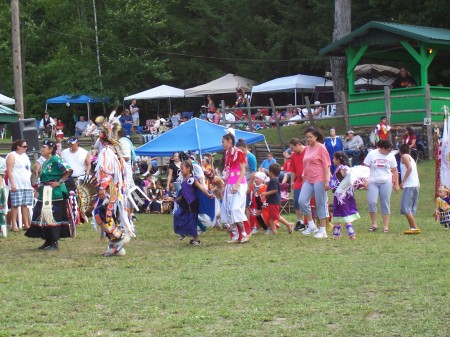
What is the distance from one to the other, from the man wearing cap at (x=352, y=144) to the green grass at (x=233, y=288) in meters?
10.8

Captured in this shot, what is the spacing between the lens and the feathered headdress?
12078 millimetres

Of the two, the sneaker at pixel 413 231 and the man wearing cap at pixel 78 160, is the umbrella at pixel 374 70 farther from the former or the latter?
the sneaker at pixel 413 231

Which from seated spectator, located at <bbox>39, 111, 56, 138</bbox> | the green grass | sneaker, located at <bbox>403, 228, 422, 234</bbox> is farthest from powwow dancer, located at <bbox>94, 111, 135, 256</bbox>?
seated spectator, located at <bbox>39, 111, 56, 138</bbox>

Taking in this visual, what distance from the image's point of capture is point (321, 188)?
13.8 meters

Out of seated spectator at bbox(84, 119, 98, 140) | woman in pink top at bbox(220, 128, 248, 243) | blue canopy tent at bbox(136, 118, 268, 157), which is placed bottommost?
woman in pink top at bbox(220, 128, 248, 243)

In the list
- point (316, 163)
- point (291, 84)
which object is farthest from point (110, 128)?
point (291, 84)

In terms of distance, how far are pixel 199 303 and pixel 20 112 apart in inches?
597

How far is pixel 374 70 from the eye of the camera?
115 feet

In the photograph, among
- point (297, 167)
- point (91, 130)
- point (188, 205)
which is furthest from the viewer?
point (91, 130)

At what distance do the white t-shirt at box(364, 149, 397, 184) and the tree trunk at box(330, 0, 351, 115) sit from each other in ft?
48.3

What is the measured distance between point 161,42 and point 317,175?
33079 millimetres

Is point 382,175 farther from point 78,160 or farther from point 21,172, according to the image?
point 21,172

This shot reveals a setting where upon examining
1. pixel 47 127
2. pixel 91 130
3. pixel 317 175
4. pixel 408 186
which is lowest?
pixel 408 186

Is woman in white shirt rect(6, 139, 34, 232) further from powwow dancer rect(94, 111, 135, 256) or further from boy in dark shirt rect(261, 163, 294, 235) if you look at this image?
boy in dark shirt rect(261, 163, 294, 235)
